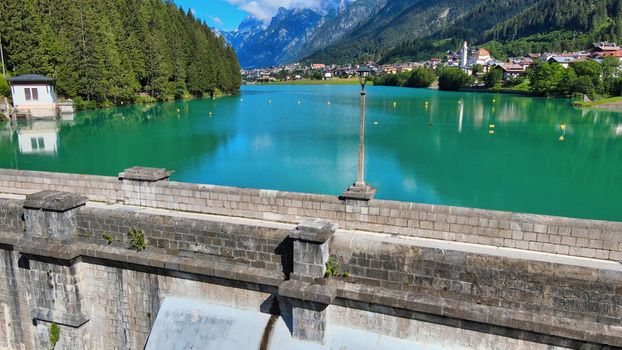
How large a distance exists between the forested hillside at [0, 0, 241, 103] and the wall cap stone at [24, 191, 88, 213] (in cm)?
5212

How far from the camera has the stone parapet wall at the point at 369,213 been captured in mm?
8148

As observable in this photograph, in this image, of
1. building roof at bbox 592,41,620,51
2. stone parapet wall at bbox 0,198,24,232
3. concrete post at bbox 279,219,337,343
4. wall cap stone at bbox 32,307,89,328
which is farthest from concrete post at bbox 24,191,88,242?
building roof at bbox 592,41,620,51

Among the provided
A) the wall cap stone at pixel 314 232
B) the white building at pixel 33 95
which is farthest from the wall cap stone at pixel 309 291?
the white building at pixel 33 95

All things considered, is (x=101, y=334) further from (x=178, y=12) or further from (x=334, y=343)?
(x=178, y=12)

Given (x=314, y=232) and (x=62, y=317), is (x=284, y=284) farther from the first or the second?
(x=62, y=317)

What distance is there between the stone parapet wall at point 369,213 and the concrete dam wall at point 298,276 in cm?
3

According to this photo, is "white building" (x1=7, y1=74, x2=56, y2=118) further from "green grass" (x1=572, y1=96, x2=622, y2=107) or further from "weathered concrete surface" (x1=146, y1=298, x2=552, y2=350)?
"green grass" (x1=572, y1=96, x2=622, y2=107)

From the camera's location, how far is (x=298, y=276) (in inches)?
293

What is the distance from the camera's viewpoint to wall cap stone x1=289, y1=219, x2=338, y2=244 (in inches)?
283

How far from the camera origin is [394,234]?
374 inches

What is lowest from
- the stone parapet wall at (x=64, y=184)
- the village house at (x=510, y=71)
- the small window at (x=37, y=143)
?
the small window at (x=37, y=143)

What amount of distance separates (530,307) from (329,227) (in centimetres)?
317

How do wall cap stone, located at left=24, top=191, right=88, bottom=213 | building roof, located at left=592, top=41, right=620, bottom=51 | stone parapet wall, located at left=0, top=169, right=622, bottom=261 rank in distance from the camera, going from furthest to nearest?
building roof, located at left=592, top=41, right=620, bottom=51
wall cap stone, located at left=24, top=191, right=88, bottom=213
stone parapet wall, located at left=0, top=169, right=622, bottom=261

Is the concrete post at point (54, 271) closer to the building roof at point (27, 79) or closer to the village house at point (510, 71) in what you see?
the building roof at point (27, 79)
